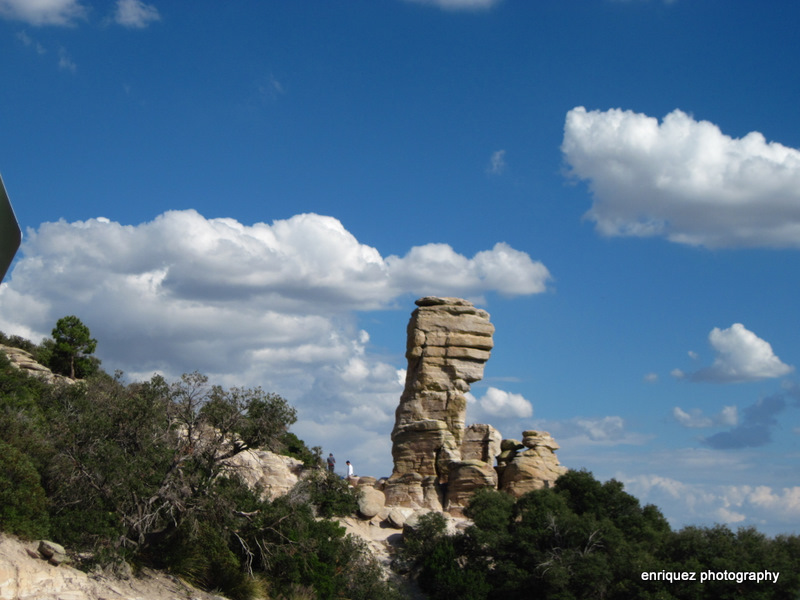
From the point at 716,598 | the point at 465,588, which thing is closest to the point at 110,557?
the point at 465,588

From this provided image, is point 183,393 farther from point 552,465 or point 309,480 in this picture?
point 552,465

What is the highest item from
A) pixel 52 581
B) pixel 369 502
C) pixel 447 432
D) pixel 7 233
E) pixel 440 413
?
pixel 440 413

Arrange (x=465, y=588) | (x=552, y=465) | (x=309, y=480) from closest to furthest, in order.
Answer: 1. (x=465, y=588)
2. (x=309, y=480)
3. (x=552, y=465)

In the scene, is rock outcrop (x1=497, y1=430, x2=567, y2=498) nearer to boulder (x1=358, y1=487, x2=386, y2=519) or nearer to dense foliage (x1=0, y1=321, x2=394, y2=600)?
boulder (x1=358, y1=487, x2=386, y2=519)

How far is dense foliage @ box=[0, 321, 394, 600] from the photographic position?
20656 mm

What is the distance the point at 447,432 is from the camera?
38.6 metres

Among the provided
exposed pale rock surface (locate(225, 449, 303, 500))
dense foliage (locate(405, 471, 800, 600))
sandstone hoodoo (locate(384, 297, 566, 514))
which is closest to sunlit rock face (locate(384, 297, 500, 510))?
sandstone hoodoo (locate(384, 297, 566, 514))

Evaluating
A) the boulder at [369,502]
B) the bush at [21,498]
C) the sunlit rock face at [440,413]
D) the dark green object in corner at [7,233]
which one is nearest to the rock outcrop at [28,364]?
the boulder at [369,502]

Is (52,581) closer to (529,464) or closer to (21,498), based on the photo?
(21,498)

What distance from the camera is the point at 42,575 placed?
18234 mm

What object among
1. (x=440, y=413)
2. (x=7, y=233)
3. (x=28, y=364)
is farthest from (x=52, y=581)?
(x=28, y=364)

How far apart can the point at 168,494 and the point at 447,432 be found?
19.4 meters

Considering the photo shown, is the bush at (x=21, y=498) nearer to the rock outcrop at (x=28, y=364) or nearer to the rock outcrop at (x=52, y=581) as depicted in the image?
the rock outcrop at (x=52, y=581)

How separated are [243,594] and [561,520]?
13305mm
